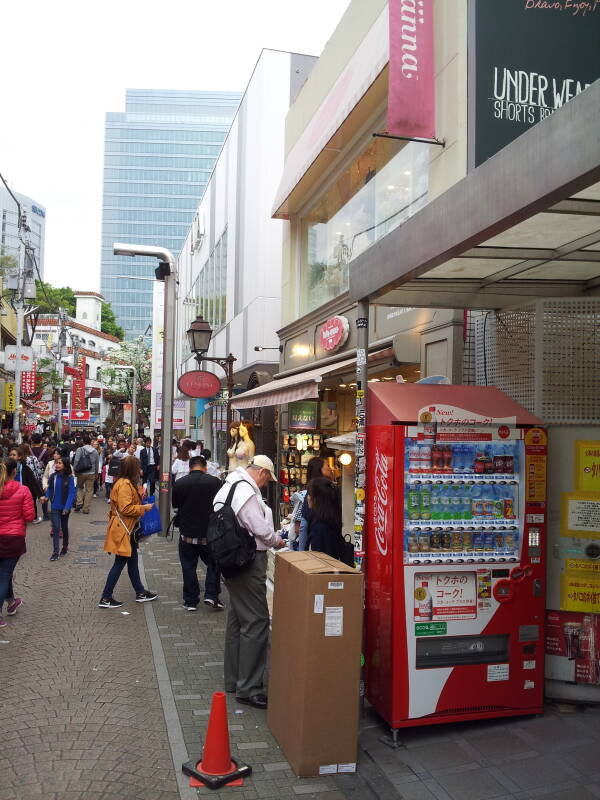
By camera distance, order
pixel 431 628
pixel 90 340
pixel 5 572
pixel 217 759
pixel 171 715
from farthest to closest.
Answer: pixel 90 340, pixel 5 572, pixel 171 715, pixel 431 628, pixel 217 759

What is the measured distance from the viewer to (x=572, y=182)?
126 inches

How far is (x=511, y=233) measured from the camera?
435 centimetres

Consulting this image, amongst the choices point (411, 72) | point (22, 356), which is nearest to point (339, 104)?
point (411, 72)

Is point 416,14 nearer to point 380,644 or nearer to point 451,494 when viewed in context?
point 451,494

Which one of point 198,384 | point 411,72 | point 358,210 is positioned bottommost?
point 198,384

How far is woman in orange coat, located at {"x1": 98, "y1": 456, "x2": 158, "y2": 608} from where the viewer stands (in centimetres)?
800

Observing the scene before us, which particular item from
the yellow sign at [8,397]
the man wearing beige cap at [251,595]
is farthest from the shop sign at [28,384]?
the man wearing beige cap at [251,595]

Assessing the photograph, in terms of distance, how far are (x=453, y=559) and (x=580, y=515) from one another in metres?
1.15

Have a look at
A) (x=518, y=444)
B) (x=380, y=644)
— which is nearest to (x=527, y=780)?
(x=380, y=644)

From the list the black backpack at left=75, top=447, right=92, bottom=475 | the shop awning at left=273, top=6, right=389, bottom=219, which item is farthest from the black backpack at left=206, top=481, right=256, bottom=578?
the black backpack at left=75, top=447, right=92, bottom=475

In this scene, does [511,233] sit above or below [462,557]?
above

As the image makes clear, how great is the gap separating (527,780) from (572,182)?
137 inches

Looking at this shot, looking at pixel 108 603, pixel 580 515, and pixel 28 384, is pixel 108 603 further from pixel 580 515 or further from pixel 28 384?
pixel 28 384

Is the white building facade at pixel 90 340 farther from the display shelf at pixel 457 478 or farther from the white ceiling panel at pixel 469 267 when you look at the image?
the display shelf at pixel 457 478
